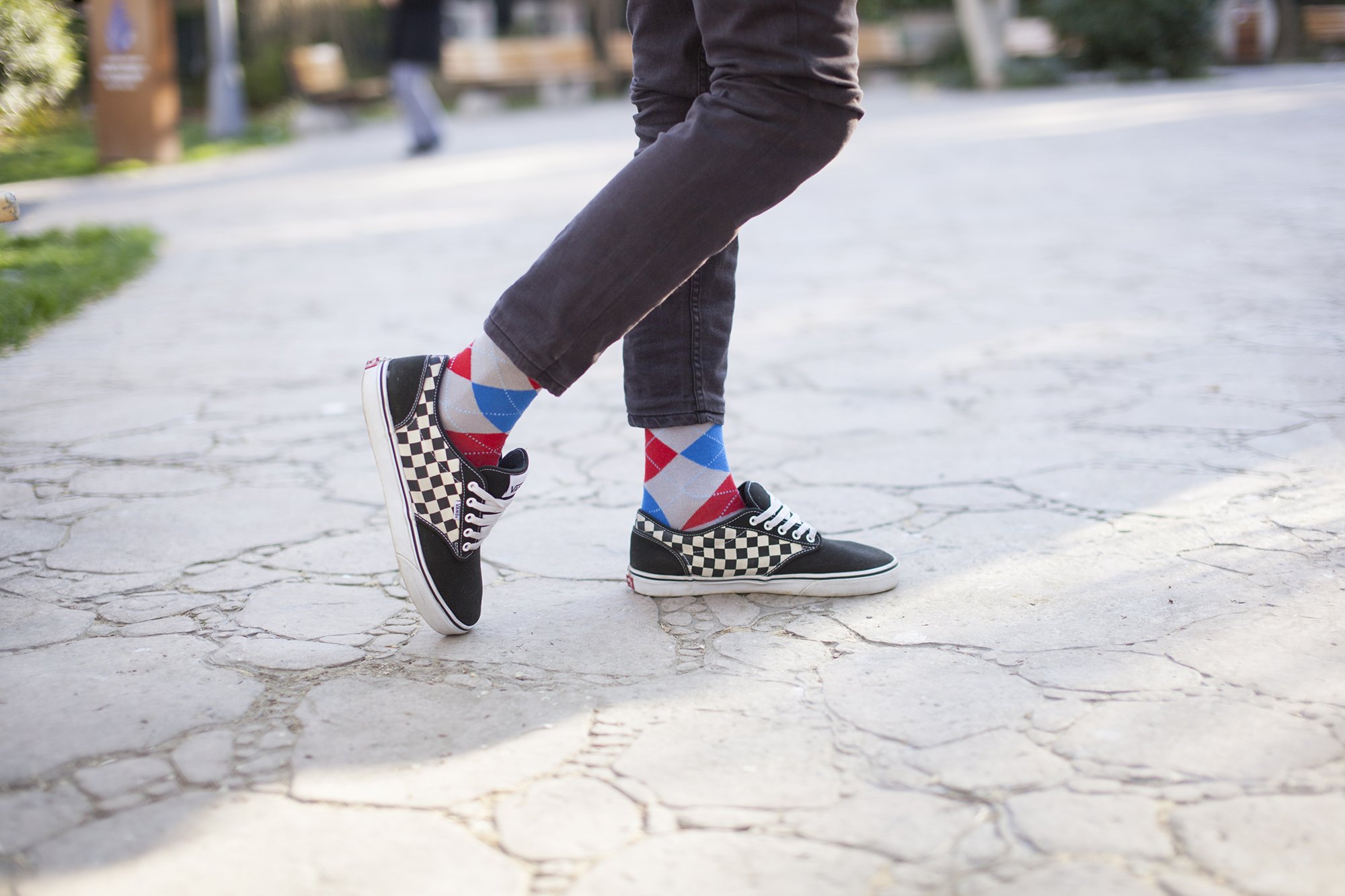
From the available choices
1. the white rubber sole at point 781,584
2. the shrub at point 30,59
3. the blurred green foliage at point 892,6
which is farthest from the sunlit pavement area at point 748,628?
the blurred green foliage at point 892,6

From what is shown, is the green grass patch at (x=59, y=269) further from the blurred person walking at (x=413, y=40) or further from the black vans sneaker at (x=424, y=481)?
the blurred person walking at (x=413, y=40)

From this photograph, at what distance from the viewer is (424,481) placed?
1294 millimetres

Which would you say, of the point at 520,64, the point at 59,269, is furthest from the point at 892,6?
the point at 59,269

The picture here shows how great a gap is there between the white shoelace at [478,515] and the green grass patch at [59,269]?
2305 mm

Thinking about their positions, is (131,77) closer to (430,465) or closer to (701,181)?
(430,465)

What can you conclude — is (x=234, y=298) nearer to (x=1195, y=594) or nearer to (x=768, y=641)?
(x=768, y=641)

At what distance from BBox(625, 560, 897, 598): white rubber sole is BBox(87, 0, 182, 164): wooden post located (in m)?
7.08

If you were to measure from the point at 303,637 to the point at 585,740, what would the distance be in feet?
1.44

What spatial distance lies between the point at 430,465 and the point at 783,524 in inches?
17.8

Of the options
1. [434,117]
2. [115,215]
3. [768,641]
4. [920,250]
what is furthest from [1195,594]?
[434,117]

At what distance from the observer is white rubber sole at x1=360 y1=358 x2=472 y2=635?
1.29 meters

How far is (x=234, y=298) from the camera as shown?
3.77 meters

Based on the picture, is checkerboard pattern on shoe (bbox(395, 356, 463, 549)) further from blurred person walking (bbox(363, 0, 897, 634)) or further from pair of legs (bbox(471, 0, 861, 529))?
pair of legs (bbox(471, 0, 861, 529))

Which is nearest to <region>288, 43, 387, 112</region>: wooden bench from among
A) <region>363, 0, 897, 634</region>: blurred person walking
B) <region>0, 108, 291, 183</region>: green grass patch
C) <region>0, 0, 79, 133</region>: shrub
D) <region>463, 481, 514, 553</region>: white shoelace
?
<region>0, 108, 291, 183</region>: green grass patch
